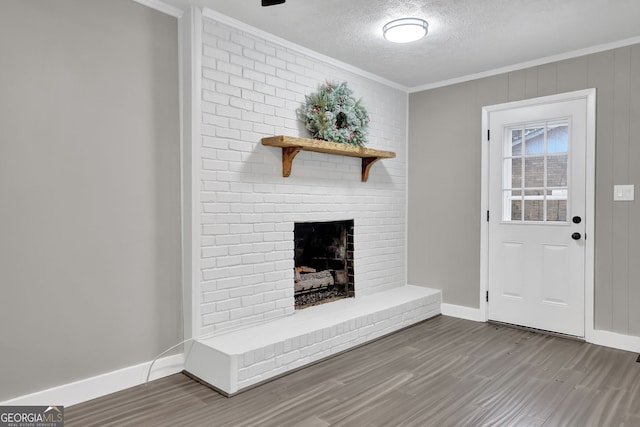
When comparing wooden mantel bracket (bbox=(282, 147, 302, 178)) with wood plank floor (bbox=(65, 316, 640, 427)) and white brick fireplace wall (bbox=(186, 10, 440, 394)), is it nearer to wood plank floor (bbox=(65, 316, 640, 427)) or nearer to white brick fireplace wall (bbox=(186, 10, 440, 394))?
white brick fireplace wall (bbox=(186, 10, 440, 394))

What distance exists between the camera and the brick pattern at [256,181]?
9.18ft

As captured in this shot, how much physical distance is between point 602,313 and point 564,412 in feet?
4.73

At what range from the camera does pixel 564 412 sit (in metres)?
2.28

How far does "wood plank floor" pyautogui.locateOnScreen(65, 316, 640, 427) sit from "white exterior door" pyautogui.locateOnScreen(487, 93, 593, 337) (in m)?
0.45

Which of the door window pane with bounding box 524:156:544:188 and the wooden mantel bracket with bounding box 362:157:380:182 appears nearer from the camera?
the door window pane with bounding box 524:156:544:188

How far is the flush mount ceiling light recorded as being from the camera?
2.79m

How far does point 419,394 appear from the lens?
2488 mm

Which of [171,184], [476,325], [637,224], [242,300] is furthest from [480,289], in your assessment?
[171,184]

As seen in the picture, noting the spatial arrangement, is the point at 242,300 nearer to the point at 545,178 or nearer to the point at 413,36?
the point at 413,36

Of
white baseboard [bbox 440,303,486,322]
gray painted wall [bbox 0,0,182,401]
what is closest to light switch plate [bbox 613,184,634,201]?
white baseboard [bbox 440,303,486,322]

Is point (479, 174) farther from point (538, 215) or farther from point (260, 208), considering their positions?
point (260, 208)

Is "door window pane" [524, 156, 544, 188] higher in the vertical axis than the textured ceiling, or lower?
lower
